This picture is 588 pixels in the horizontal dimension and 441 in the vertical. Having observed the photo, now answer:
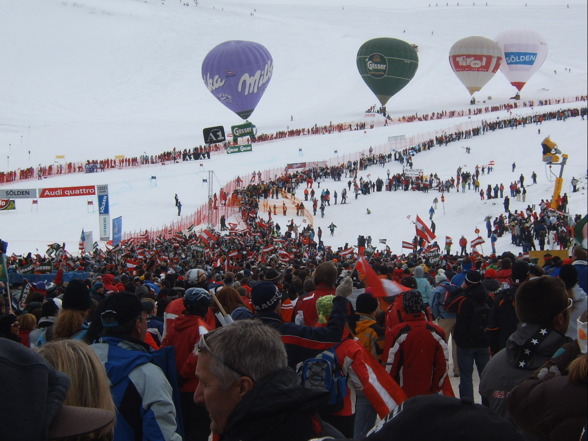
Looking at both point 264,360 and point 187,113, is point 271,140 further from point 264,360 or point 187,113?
point 264,360

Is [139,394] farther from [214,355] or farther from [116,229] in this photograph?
[116,229]

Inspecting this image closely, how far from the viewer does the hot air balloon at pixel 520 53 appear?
68750 mm

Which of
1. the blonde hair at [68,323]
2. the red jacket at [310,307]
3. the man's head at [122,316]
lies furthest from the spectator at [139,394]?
the red jacket at [310,307]

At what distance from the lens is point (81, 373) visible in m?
2.38

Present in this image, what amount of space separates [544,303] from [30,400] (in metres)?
2.44

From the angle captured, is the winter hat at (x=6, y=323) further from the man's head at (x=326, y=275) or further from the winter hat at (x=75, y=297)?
the man's head at (x=326, y=275)

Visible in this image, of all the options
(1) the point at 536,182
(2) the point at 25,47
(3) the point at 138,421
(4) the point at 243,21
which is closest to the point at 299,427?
(3) the point at 138,421

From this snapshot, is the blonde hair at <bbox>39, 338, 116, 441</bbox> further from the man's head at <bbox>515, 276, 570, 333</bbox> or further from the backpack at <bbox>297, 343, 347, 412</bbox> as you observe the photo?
the man's head at <bbox>515, 276, 570, 333</bbox>

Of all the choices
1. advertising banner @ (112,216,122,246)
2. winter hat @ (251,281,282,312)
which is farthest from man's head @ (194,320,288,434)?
advertising banner @ (112,216,122,246)

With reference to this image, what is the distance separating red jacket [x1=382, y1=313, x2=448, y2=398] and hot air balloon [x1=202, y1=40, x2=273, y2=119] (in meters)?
36.7

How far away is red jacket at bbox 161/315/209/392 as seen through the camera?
4.61 m

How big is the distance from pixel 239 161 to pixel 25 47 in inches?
2019

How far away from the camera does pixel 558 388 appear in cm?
236

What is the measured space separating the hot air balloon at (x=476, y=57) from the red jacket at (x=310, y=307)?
204 ft
